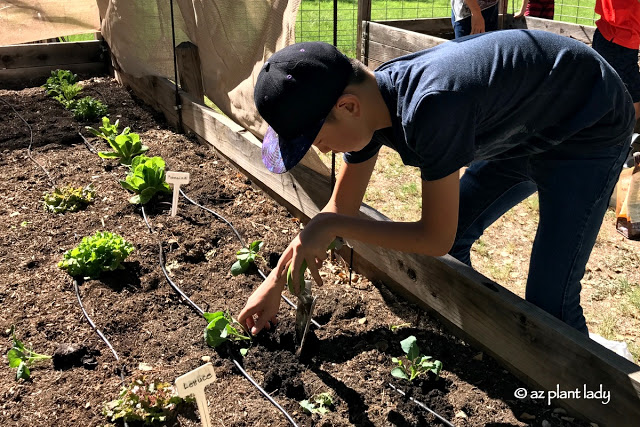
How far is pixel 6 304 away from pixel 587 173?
2526mm

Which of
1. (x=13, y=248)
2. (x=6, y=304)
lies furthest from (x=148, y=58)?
(x=6, y=304)

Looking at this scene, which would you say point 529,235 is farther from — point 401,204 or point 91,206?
point 91,206

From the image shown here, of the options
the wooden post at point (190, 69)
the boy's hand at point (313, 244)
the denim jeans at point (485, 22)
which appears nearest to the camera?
the boy's hand at point (313, 244)

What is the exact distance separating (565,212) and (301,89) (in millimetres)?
991

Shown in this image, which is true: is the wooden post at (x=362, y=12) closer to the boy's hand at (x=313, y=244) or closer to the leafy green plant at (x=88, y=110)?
the leafy green plant at (x=88, y=110)

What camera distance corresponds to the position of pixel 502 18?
306 inches

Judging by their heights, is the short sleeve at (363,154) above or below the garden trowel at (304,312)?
above

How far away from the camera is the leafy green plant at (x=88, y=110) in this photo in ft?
17.0

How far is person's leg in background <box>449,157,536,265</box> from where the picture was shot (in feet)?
7.70

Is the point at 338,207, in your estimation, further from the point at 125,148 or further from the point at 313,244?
the point at 125,148

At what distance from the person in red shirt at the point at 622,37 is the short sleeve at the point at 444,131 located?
3250mm

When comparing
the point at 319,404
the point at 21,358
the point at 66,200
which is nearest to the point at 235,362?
the point at 319,404

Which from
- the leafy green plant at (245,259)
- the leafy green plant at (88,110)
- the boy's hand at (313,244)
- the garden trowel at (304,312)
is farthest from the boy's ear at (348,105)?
the leafy green plant at (88,110)

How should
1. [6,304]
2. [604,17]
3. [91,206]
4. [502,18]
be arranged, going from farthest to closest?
1. [502,18]
2. [604,17]
3. [91,206]
4. [6,304]
